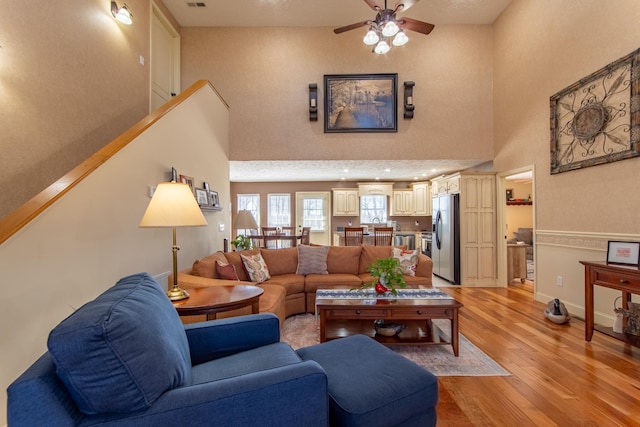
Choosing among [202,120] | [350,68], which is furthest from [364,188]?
[202,120]

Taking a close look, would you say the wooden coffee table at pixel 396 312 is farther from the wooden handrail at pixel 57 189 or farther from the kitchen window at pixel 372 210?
the kitchen window at pixel 372 210

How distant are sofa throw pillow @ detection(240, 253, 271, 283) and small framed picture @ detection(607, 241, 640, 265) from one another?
3.49 m

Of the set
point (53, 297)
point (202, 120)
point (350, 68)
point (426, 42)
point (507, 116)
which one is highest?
point (426, 42)

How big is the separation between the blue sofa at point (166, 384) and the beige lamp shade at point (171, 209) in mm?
639

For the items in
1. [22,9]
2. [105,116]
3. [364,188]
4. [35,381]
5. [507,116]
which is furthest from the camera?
[364,188]

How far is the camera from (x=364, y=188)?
841 centimetres

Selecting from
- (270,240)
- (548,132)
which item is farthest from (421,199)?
(270,240)

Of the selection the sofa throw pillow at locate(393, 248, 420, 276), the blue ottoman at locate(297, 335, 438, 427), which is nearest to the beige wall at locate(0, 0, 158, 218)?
the blue ottoman at locate(297, 335, 438, 427)

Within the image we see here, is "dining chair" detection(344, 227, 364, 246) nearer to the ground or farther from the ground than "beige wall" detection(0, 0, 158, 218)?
nearer to the ground

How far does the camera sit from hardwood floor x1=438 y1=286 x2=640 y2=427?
72.6 inches

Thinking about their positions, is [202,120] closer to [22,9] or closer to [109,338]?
[22,9]

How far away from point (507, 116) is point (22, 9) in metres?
6.04

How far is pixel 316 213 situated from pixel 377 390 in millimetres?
7549

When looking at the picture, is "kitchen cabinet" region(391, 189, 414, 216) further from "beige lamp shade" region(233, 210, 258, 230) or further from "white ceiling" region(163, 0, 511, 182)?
"beige lamp shade" region(233, 210, 258, 230)
